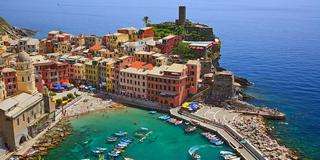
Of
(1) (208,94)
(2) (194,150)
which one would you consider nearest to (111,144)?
(2) (194,150)

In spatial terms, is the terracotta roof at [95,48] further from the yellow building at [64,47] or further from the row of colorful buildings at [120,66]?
the yellow building at [64,47]

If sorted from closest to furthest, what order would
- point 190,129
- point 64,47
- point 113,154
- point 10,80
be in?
point 113,154, point 190,129, point 10,80, point 64,47

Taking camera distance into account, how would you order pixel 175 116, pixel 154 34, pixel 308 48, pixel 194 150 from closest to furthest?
pixel 194 150, pixel 175 116, pixel 154 34, pixel 308 48

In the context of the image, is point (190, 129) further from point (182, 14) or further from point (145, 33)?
point (182, 14)

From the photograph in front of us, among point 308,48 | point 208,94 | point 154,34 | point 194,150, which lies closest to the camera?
point 194,150

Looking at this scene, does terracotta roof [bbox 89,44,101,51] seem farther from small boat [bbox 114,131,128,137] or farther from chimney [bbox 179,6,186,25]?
small boat [bbox 114,131,128,137]

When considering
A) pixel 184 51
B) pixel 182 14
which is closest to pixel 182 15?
pixel 182 14

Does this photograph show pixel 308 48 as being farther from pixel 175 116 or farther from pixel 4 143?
pixel 4 143
